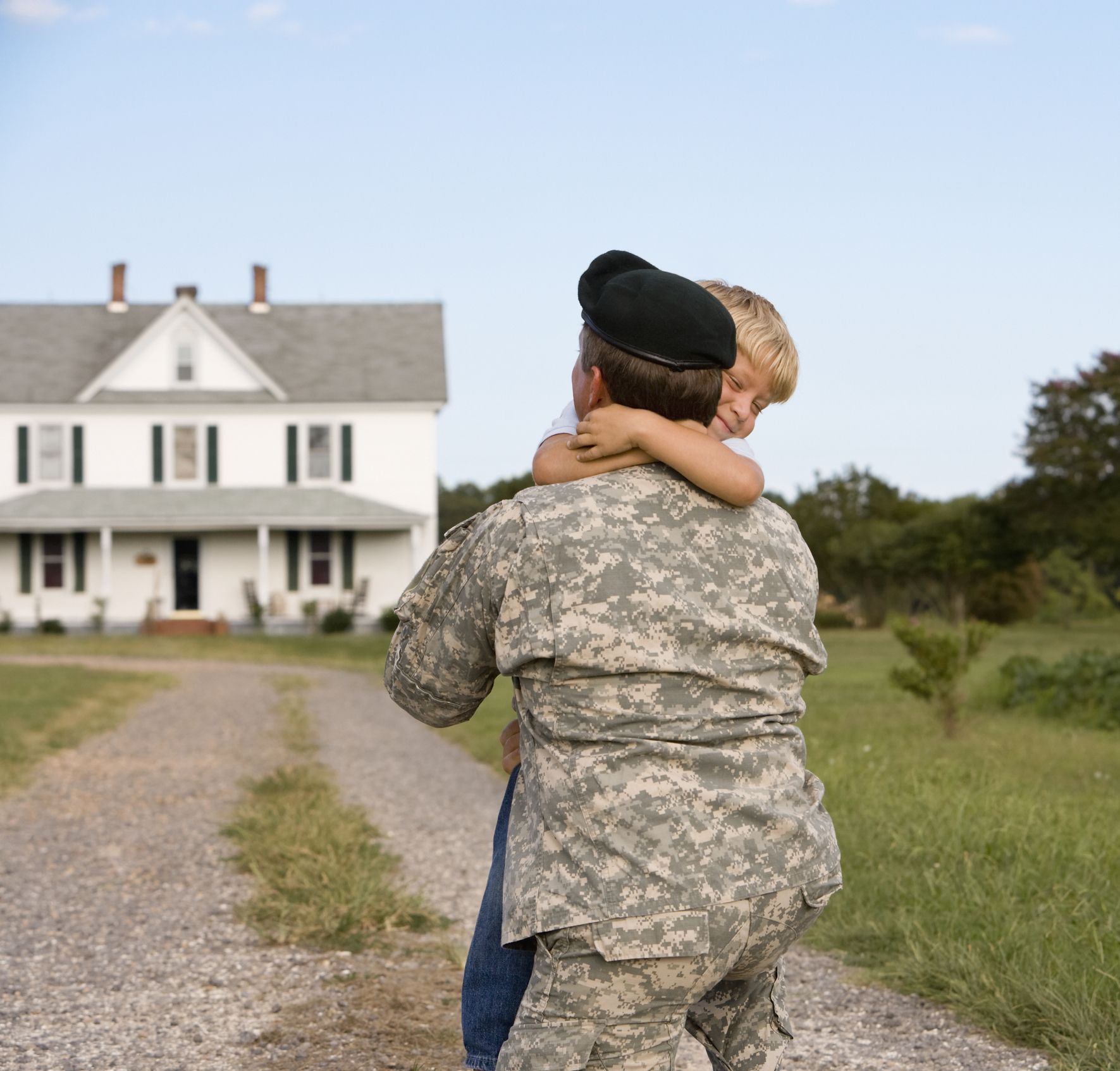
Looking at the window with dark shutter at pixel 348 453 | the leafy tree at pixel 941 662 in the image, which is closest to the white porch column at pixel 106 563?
the window with dark shutter at pixel 348 453

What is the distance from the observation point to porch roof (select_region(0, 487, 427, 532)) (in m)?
30.9

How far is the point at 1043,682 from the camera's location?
13734 mm

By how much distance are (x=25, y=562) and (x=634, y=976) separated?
32.7m

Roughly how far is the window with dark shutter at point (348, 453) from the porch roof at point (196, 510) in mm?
484

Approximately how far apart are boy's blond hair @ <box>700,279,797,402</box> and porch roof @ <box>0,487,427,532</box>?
28.8 meters

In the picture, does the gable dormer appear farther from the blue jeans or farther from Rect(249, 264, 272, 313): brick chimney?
the blue jeans

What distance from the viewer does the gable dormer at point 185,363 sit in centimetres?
3192

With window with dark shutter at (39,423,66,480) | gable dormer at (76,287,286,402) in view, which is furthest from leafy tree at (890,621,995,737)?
window with dark shutter at (39,423,66,480)

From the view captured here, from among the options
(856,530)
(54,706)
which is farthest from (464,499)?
(54,706)

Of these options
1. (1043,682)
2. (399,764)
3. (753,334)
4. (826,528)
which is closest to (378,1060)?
(753,334)

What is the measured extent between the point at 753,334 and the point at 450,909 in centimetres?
394

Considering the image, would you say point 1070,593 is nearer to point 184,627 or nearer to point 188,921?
point 184,627

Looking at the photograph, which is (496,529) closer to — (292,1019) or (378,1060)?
(378,1060)

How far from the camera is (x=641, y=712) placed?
2.00 meters
